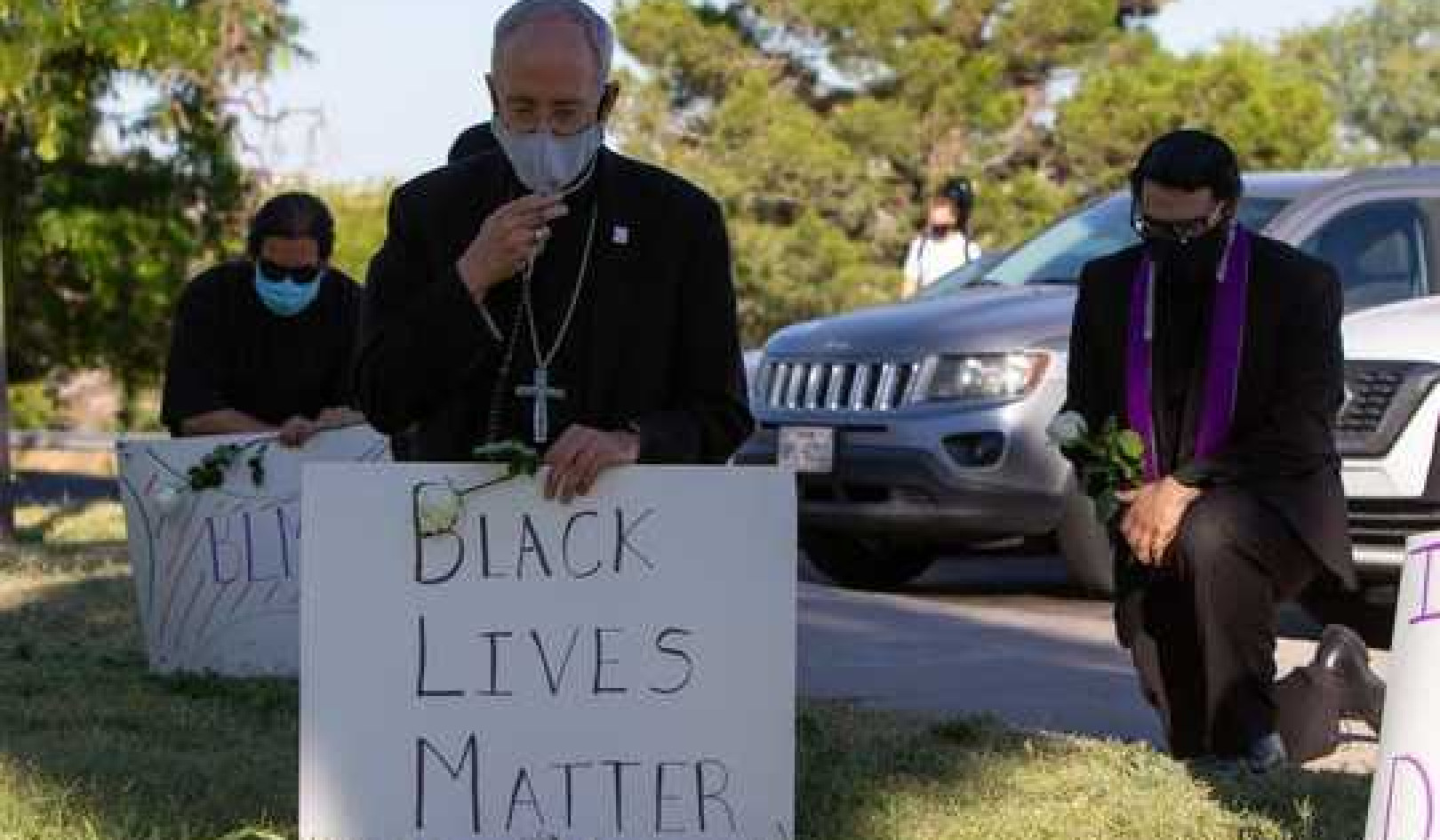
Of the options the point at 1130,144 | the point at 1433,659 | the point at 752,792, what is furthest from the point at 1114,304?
the point at 1130,144

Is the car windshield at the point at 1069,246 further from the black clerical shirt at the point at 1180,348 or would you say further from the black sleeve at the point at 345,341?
the black clerical shirt at the point at 1180,348

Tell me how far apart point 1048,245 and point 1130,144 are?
2566 centimetres

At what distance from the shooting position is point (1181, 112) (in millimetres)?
38438

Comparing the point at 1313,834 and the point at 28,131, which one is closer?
the point at 1313,834

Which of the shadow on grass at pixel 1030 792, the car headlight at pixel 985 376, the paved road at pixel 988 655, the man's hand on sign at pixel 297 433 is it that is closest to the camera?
the shadow on grass at pixel 1030 792

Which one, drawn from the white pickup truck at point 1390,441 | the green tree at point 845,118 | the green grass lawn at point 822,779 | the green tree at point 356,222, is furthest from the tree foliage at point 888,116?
the green grass lawn at point 822,779

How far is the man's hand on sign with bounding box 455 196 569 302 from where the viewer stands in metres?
4.57

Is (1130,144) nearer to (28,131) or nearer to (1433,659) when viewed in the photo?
(28,131)

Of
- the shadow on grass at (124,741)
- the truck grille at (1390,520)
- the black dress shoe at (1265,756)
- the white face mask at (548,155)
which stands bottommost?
the shadow on grass at (124,741)

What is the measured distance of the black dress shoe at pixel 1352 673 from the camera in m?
6.99

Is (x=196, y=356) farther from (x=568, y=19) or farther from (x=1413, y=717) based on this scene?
(x=1413, y=717)

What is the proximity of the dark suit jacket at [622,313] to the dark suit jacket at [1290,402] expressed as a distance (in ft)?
5.70

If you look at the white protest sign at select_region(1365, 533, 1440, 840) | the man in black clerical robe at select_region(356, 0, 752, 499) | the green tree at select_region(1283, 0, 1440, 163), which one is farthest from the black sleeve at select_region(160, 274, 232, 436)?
the green tree at select_region(1283, 0, 1440, 163)

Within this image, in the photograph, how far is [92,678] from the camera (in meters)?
8.29
